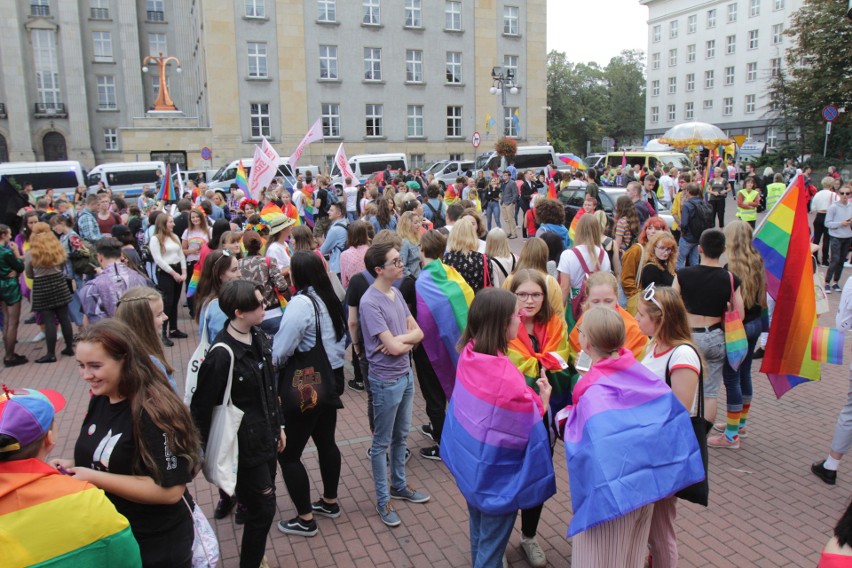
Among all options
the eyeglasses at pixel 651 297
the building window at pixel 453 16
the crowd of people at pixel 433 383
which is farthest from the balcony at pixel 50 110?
the eyeglasses at pixel 651 297

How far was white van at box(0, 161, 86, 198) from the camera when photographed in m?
25.6

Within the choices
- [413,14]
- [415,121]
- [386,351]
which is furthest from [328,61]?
[386,351]

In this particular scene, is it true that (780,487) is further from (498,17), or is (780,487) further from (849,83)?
(498,17)

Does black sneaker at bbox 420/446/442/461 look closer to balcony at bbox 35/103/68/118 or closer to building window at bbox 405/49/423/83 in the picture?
building window at bbox 405/49/423/83

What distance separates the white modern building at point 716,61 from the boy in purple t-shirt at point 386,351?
54.8 meters

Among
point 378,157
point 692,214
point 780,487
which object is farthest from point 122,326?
point 378,157

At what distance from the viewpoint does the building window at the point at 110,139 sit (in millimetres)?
48938

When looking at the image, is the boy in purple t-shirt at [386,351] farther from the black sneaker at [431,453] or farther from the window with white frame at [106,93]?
the window with white frame at [106,93]

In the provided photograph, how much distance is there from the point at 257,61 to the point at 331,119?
5475 millimetres

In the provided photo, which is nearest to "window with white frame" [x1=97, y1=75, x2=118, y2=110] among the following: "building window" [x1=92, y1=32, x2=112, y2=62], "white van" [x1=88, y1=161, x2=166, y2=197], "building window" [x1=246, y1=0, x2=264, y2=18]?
"building window" [x1=92, y1=32, x2=112, y2=62]

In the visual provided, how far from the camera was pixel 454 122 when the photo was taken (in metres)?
43.8

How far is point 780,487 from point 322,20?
4002cm

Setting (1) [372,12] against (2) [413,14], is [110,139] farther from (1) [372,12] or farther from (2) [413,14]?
(2) [413,14]

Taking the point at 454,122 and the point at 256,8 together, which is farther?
the point at 454,122
